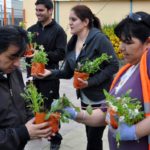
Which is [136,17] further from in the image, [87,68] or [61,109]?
[87,68]

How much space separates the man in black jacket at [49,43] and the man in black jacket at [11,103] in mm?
2334

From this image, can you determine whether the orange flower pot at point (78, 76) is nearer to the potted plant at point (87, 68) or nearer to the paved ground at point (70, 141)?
the potted plant at point (87, 68)

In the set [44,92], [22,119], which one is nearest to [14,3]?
[44,92]

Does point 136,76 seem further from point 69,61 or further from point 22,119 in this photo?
point 69,61

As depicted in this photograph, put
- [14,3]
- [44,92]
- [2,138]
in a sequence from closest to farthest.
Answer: [2,138]
[44,92]
[14,3]

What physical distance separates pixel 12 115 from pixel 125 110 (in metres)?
0.70

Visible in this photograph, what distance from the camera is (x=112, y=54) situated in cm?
390

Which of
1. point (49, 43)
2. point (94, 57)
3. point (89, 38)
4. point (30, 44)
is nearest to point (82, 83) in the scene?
point (94, 57)

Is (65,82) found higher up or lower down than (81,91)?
lower down

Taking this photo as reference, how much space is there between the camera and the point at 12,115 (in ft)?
7.80

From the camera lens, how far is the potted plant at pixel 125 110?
220cm

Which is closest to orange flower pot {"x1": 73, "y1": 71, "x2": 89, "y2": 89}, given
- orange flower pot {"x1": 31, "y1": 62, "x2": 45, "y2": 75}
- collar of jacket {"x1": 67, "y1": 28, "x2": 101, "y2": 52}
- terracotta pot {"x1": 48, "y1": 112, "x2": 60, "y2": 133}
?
collar of jacket {"x1": 67, "y1": 28, "x2": 101, "y2": 52}

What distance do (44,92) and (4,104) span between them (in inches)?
97.6

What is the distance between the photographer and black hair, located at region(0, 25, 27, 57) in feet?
7.35
